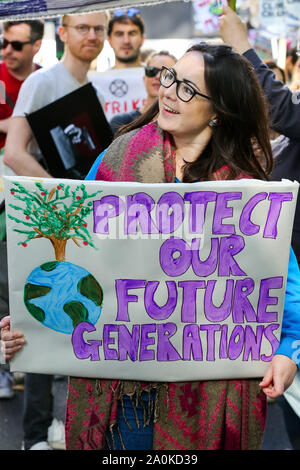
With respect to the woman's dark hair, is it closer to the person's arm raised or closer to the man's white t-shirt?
the person's arm raised

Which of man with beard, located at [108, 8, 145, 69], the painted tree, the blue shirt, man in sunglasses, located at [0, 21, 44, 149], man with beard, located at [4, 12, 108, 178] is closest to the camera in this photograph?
the painted tree

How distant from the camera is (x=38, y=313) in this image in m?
1.90

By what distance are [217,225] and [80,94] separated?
5.62 feet

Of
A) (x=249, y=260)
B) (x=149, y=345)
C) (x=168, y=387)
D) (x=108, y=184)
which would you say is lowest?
(x=168, y=387)

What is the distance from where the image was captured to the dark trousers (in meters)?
3.56

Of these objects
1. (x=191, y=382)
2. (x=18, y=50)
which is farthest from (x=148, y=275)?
(x=18, y=50)

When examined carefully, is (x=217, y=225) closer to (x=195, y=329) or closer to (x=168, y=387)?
(x=195, y=329)

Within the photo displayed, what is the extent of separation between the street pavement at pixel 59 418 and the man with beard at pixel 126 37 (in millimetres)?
2913

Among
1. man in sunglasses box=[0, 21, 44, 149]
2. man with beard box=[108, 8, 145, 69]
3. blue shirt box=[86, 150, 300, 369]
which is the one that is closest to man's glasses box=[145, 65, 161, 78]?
man in sunglasses box=[0, 21, 44, 149]

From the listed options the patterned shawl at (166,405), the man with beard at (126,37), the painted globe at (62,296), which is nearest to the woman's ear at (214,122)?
the patterned shawl at (166,405)

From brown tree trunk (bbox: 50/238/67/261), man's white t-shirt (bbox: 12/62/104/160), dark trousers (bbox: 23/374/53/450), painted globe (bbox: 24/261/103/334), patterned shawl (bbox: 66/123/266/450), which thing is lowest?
dark trousers (bbox: 23/374/53/450)

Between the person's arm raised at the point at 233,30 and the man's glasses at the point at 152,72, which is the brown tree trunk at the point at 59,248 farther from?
the man's glasses at the point at 152,72

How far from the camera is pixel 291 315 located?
6.62 feet
